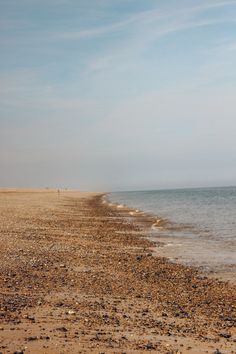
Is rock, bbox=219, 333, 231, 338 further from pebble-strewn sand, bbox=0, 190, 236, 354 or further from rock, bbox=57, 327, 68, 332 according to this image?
rock, bbox=57, 327, 68, 332

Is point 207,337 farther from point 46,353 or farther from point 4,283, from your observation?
point 4,283

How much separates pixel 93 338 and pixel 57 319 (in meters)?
1.16

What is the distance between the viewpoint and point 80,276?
13078 millimetres

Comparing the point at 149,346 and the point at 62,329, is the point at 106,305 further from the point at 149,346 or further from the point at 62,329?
the point at 149,346

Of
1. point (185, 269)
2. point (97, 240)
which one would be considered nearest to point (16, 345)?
point (185, 269)

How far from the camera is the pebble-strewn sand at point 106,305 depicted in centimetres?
743

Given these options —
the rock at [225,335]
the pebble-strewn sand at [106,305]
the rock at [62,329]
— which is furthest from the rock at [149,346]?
the rock at [225,335]

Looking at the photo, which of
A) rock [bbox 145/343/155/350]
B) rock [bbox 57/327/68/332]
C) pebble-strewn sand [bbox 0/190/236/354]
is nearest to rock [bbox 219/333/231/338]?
pebble-strewn sand [bbox 0/190/236/354]

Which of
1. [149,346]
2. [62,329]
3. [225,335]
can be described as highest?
[62,329]

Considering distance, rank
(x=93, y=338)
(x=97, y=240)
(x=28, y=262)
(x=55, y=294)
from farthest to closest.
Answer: (x=97, y=240) → (x=28, y=262) → (x=55, y=294) → (x=93, y=338)

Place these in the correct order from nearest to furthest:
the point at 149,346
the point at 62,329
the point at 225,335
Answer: the point at 149,346 < the point at 62,329 < the point at 225,335

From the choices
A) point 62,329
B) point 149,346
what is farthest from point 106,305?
point 149,346

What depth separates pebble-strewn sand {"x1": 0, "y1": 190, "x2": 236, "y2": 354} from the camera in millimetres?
7434

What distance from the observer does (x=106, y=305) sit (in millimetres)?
9836
